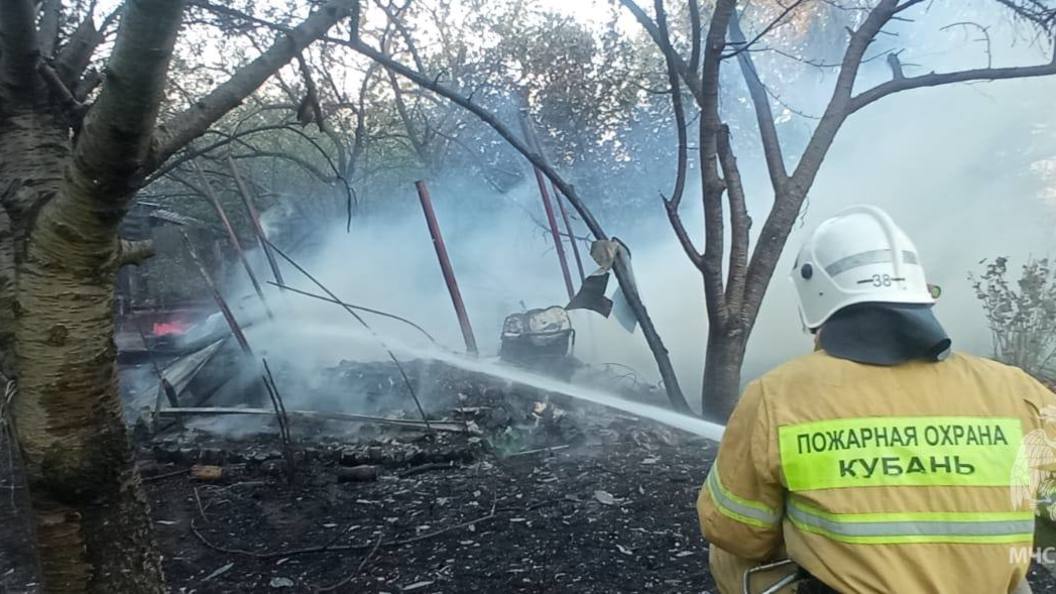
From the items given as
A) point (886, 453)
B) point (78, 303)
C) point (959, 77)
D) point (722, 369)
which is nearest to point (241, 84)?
point (78, 303)

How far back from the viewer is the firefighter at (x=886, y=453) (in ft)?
5.37

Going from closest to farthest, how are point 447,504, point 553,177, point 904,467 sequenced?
1. point 904,467
2. point 447,504
3. point 553,177

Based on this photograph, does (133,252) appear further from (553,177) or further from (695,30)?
(695,30)

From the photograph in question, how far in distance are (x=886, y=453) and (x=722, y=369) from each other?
450cm

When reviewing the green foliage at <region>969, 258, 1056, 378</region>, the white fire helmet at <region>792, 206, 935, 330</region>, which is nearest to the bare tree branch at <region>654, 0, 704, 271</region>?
the green foliage at <region>969, 258, 1056, 378</region>

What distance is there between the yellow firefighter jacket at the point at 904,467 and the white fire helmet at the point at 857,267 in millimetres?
Result: 178

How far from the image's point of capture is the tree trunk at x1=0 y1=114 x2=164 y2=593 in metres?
2.11

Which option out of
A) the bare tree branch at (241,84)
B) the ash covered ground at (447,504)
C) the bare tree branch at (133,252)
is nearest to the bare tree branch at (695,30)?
the ash covered ground at (447,504)

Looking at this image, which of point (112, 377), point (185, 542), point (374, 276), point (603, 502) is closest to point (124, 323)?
point (374, 276)

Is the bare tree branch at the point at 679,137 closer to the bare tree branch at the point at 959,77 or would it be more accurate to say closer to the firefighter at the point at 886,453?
the bare tree branch at the point at 959,77

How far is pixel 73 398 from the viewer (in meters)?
2.19

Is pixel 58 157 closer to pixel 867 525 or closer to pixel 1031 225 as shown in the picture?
pixel 867 525

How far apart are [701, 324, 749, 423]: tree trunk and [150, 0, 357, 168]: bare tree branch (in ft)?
14.1

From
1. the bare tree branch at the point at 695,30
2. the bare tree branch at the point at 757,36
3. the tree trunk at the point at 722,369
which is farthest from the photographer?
the tree trunk at the point at 722,369
